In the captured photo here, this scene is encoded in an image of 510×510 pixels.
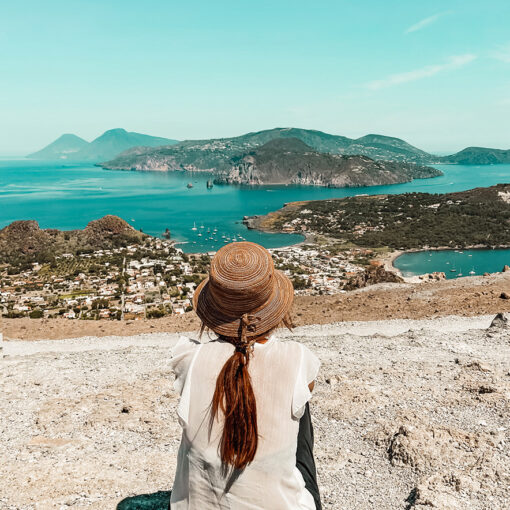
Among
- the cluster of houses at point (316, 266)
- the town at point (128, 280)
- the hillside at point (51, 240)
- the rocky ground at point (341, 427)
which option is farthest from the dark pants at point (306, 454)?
the hillside at point (51, 240)

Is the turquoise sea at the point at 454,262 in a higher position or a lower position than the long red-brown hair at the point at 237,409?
lower

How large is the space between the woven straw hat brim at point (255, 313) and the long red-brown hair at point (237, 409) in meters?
0.11

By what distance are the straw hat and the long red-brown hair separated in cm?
11

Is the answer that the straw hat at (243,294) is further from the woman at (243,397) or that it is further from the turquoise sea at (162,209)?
the turquoise sea at (162,209)

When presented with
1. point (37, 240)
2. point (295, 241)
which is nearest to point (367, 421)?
point (37, 240)

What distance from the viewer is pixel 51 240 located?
5409 centimetres

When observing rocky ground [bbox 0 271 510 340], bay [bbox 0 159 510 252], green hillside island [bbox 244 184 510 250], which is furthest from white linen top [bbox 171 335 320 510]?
green hillside island [bbox 244 184 510 250]

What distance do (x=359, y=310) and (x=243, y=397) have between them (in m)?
13.7

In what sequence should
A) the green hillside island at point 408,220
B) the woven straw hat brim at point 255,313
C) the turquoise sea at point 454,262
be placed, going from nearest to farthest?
the woven straw hat brim at point 255,313 < the turquoise sea at point 454,262 < the green hillside island at point 408,220

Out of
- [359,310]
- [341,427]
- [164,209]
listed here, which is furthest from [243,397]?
[164,209]

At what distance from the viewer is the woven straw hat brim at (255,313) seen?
213 cm

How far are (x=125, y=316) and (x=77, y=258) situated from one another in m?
28.2

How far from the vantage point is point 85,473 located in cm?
523

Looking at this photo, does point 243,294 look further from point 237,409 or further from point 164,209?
point 164,209
